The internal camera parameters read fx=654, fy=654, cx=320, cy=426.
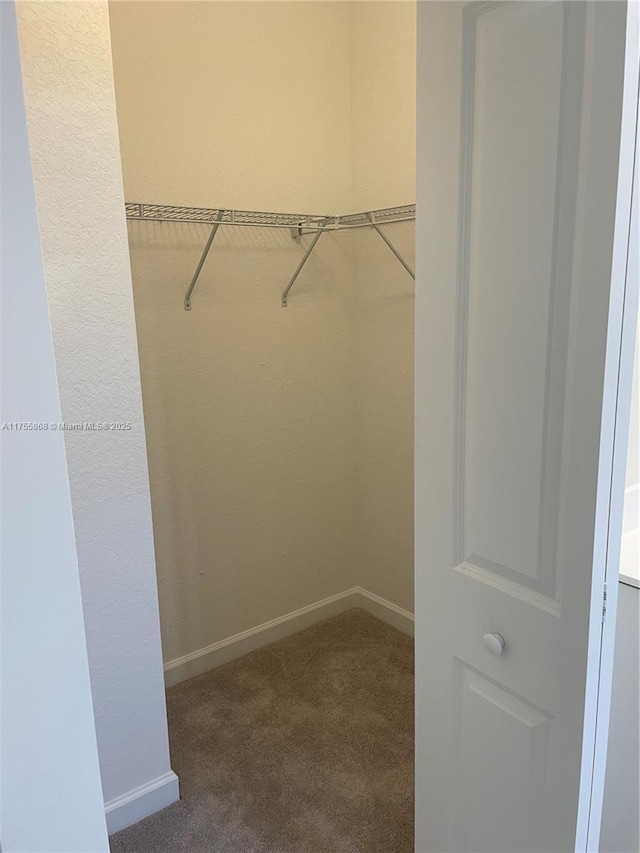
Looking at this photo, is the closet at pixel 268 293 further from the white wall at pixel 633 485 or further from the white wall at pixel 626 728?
the white wall at pixel 626 728

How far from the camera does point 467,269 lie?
1.15 meters

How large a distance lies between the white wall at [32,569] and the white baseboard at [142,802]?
3.93 ft

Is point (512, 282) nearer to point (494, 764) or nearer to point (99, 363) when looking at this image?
point (494, 764)

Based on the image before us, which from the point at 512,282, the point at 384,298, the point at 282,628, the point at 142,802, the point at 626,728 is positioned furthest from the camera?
the point at 282,628

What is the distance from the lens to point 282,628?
2.88 meters

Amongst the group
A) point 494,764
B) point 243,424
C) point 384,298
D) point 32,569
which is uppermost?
point 384,298

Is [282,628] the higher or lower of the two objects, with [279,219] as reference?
lower

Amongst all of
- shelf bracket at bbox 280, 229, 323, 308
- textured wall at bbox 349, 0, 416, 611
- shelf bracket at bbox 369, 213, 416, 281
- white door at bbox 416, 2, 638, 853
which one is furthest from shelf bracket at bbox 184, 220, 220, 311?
white door at bbox 416, 2, 638, 853

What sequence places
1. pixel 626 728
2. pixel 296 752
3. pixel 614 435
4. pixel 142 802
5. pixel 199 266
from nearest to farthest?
pixel 614 435 < pixel 626 728 < pixel 142 802 < pixel 296 752 < pixel 199 266

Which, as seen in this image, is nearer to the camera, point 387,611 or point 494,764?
point 494,764

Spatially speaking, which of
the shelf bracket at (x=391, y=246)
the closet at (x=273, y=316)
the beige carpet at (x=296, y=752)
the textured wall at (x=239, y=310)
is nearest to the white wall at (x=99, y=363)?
the beige carpet at (x=296, y=752)

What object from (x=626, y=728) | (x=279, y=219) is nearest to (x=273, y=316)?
(x=279, y=219)

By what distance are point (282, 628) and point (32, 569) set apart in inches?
88.6

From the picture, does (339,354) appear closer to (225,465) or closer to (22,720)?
(225,465)
